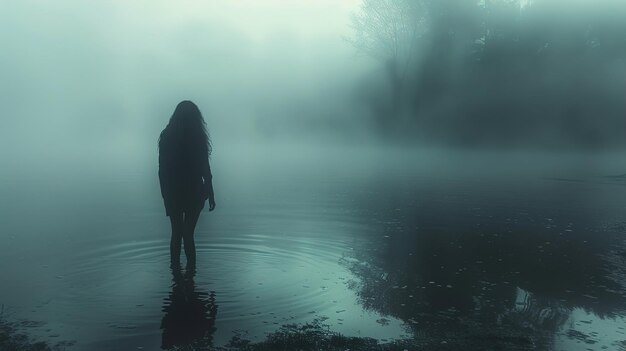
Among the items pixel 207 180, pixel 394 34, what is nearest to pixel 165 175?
pixel 207 180

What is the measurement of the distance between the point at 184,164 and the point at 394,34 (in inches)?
1621

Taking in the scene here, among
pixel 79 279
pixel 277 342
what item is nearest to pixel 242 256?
pixel 79 279

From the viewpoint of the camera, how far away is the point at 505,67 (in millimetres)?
45688

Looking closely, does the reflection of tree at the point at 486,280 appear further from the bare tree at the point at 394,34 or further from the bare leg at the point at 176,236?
the bare tree at the point at 394,34

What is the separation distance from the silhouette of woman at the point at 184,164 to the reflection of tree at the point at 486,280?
2.31 meters

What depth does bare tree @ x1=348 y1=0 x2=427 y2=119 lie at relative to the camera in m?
44.9

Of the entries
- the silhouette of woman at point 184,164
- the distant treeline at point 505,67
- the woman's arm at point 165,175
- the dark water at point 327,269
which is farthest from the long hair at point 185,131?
the distant treeline at point 505,67

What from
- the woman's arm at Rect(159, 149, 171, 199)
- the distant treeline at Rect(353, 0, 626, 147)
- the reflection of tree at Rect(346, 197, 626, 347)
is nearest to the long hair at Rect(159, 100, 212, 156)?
the woman's arm at Rect(159, 149, 171, 199)

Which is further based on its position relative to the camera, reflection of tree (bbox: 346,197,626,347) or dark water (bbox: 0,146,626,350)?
reflection of tree (bbox: 346,197,626,347)

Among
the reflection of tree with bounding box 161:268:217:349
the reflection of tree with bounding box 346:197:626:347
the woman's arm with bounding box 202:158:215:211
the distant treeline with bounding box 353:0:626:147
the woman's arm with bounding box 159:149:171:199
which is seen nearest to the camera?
the reflection of tree with bounding box 161:268:217:349

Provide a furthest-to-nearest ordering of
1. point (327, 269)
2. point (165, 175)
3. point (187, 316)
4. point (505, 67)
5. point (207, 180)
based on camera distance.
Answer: point (505, 67), point (327, 269), point (207, 180), point (165, 175), point (187, 316)

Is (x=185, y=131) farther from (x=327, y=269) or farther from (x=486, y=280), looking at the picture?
(x=486, y=280)

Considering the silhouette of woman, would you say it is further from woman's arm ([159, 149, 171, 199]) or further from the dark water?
the dark water

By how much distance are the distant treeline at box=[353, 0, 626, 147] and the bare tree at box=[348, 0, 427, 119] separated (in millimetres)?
78
